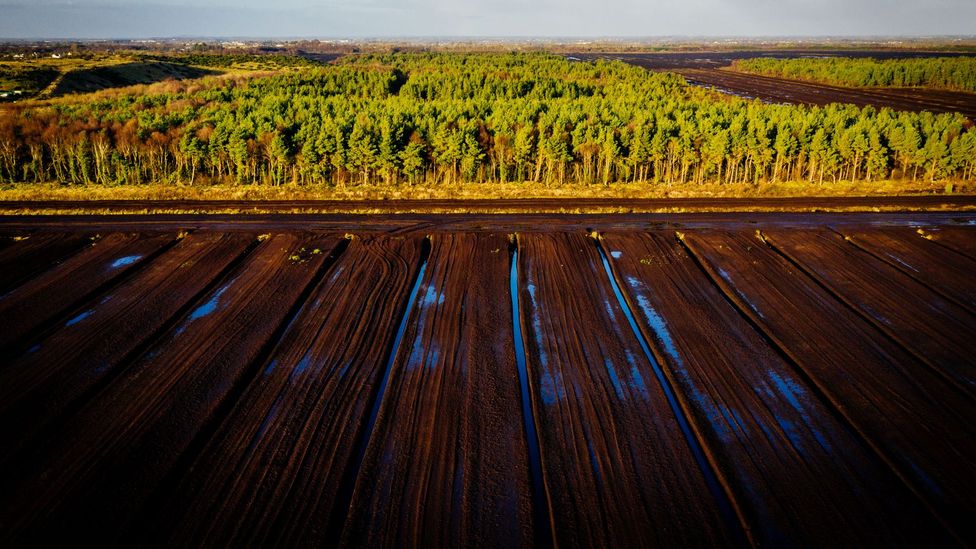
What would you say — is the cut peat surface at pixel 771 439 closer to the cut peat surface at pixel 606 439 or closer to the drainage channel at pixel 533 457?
the cut peat surface at pixel 606 439

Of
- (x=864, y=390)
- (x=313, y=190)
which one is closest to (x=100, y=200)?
(x=313, y=190)

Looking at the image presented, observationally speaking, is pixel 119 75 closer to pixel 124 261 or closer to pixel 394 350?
pixel 124 261

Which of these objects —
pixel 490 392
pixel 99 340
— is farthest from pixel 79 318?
pixel 490 392

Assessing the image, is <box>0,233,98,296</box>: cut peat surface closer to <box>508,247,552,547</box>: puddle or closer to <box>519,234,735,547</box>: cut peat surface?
<box>508,247,552,547</box>: puddle

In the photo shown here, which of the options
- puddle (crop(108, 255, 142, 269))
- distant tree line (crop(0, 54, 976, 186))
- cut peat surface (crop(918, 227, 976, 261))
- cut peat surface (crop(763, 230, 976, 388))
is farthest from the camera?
distant tree line (crop(0, 54, 976, 186))

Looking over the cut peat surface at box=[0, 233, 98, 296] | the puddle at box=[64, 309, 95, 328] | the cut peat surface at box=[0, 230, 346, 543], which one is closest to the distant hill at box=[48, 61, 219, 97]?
the cut peat surface at box=[0, 233, 98, 296]
